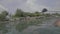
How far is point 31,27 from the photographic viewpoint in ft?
7.64

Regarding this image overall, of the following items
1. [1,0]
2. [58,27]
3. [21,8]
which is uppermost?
[1,0]

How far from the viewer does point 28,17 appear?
7.82ft

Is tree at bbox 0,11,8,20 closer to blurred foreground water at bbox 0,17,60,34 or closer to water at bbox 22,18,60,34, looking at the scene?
blurred foreground water at bbox 0,17,60,34

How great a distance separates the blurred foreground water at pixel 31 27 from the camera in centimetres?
228

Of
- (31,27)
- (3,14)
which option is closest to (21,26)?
(31,27)

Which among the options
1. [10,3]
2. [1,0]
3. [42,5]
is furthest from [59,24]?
[1,0]

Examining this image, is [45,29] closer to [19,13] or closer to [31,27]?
[31,27]

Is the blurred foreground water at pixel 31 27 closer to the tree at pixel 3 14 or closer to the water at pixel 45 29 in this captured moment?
the water at pixel 45 29

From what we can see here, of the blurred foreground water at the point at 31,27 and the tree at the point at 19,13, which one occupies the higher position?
the tree at the point at 19,13

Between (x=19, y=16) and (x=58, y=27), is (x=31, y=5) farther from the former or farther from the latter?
(x=58, y=27)

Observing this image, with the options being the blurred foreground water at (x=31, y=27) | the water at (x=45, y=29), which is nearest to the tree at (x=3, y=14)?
the blurred foreground water at (x=31, y=27)

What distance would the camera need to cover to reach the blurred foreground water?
2.28 m

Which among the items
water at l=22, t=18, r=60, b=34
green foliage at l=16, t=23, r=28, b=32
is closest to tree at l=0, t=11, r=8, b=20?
green foliage at l=16, t=23, r=28, b=32

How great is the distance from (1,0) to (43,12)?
78 centimetres
